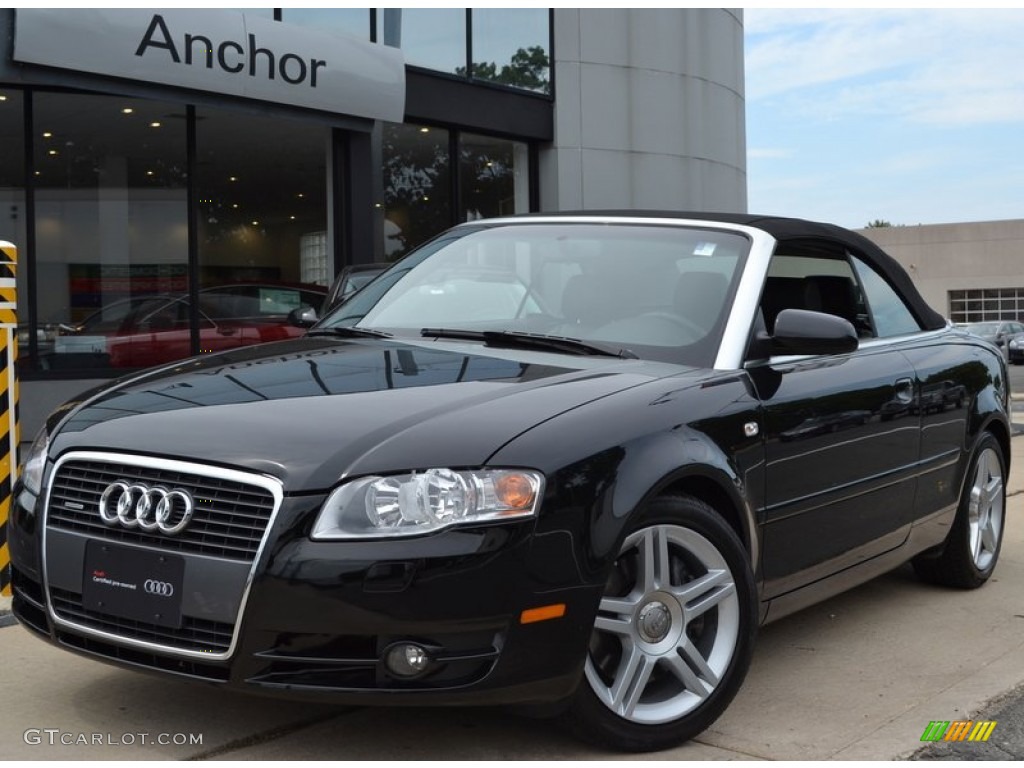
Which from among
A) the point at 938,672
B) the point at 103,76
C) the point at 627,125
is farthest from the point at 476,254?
the point at 627,125

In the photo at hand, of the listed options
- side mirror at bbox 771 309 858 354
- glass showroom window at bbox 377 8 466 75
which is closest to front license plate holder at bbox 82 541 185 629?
side mirror at bbox 771 309 858 354

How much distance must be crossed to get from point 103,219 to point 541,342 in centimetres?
1058

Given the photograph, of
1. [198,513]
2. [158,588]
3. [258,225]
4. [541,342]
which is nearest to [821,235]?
[541,342]

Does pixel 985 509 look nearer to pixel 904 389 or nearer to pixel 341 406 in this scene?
pixel 904 389

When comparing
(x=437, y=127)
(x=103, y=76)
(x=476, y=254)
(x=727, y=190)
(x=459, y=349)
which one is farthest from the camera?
(x=727, y=190)

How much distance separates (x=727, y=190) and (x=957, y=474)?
48.8 feet

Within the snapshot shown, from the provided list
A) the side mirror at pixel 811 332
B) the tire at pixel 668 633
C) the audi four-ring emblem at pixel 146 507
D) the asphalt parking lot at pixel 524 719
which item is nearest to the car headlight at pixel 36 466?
the audi four-ring emblem at pixel 146 507

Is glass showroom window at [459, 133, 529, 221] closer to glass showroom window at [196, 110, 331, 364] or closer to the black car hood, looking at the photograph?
glass showroom window at [196, 110, 331, 364]

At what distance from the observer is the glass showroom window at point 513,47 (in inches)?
650

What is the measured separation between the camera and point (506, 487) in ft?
10.5

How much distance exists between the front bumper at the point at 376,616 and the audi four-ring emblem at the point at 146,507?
6 centimetres

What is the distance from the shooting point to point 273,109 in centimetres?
1364

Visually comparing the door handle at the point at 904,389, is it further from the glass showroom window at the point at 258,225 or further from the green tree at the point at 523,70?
the green tree at the point at 523,70

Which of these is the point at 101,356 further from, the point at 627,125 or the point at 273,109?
the point at 627,125
